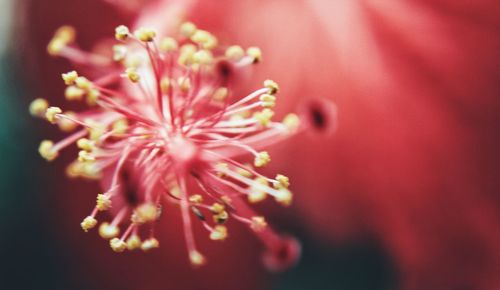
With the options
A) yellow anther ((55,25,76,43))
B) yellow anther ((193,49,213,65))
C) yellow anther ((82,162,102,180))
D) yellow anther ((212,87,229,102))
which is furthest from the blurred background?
yellow anther ((82,162,102,180))

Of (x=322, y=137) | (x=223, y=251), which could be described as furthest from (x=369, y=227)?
(x=223, y=251)

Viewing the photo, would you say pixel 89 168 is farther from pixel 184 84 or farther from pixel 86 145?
pixel 184 84

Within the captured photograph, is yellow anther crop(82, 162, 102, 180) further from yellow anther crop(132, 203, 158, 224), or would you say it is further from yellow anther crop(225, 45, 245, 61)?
yellow anther crop(225, 45, 245, 61)

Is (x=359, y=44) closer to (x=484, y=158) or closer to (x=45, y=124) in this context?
(x=484, y=158)

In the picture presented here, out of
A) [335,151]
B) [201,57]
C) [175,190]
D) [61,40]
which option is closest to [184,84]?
[201,57]

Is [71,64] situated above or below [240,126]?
above

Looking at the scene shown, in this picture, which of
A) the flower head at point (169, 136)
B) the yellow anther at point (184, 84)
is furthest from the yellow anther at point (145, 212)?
the yellow anther at point (184, 84)

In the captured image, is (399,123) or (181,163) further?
(399,123)
